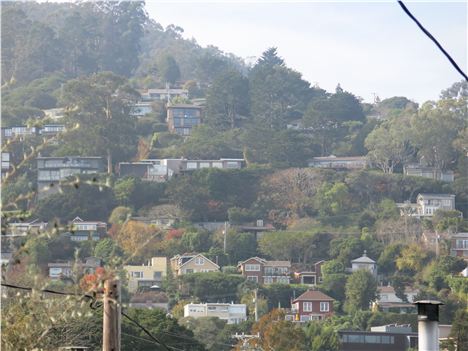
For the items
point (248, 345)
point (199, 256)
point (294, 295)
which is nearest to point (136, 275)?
point (199, 256)

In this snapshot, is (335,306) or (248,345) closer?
(248,345)

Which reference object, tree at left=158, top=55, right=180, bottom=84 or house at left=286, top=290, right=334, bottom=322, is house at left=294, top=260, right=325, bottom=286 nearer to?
house at left=286, top=290, right=334, bottom=322

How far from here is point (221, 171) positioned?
308ft

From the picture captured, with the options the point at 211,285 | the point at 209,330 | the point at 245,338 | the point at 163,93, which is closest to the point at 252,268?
the point at 211,285

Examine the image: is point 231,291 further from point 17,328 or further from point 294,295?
point 17,328

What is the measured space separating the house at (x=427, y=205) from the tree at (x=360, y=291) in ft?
42.1

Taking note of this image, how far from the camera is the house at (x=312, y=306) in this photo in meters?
71.7

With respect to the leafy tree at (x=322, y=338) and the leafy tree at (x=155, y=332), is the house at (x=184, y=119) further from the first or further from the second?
the leafy tree at (x=155, y=332)

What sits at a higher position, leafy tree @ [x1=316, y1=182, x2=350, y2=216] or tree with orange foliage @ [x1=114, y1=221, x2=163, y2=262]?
leafy tree @ [x1=316, y1=182, x2=350, y2=216]

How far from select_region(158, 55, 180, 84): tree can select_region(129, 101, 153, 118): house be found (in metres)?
→ 15.4

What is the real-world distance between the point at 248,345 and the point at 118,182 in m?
44.4

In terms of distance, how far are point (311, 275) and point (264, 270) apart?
2434 mm

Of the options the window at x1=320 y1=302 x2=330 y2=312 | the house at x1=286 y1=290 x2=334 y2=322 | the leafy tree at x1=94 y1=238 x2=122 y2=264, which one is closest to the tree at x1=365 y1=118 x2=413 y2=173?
the leafy tree at x1=94 y1=238 x2=122 y2=264

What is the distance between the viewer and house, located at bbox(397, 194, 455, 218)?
89312 millimetres
